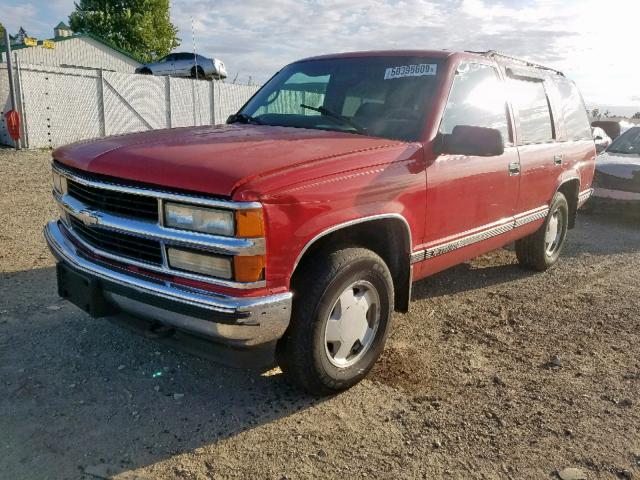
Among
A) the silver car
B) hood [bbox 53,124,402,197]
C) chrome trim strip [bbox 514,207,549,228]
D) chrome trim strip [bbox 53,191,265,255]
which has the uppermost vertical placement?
the silver car

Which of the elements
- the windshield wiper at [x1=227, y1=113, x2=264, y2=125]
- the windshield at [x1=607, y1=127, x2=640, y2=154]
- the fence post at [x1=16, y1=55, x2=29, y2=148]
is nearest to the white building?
the fence post at [x1=16, y1=55, x2=29, y2=148]

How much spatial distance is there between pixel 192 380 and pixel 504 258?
13.5ft

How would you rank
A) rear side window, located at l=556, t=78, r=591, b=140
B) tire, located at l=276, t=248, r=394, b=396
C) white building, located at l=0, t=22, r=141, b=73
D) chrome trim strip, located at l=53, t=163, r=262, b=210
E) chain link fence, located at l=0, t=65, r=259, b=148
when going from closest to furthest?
chrome trim strip, located at l=53, t=163, r=262, b=210 < tire, located at l=276, t=248, r=394, b=396 < rear side window, located at l=556, t=78, r=591, b=140 < chain link fence, located at l=0, t=65, r=259, b=148 < white building, located at l=0, t=22, r=141, b=73

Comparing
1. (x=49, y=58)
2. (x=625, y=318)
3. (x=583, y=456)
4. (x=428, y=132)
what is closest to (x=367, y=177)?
(x=428, y=132)

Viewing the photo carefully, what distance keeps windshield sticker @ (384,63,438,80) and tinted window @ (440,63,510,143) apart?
183mm

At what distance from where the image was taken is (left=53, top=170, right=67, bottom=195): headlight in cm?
327

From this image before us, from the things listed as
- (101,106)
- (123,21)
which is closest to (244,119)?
(101,106)

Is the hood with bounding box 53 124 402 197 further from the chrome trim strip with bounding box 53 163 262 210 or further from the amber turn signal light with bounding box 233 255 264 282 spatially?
the amber turn signal light with bounding box 233 255 264 282

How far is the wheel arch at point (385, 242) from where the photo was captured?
291 centimetres

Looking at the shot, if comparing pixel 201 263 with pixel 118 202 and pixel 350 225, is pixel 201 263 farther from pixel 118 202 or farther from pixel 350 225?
pixel 350 225

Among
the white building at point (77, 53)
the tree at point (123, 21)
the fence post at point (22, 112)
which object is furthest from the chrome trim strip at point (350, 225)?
the tree at point (123, 21)

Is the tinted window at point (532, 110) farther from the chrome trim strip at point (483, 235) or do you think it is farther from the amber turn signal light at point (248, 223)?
the amber turn signal light at point (248, 223)

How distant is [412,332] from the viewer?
4.06 metres

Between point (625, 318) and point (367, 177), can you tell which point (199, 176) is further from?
point (625, 318)
